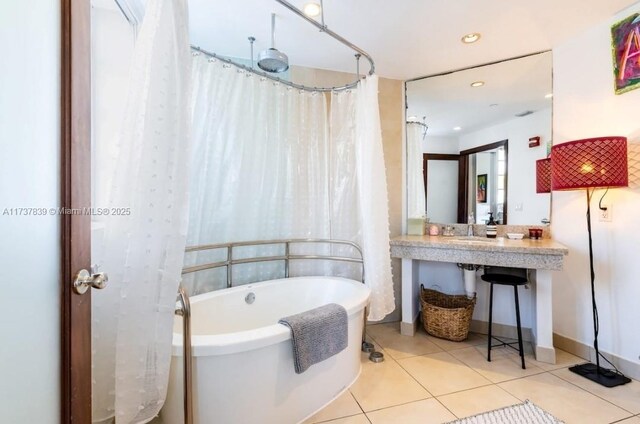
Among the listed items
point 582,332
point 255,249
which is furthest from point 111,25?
point 582,332

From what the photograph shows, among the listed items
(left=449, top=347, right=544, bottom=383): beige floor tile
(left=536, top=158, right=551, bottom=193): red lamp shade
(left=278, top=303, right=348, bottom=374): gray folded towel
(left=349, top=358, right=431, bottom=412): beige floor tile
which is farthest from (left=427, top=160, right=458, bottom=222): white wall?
(left=278, top=303, right=348, bottom=374): gray folded towel

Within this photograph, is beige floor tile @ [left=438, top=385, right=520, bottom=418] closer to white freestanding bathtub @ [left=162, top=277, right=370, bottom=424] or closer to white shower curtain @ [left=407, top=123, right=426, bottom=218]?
white freestanding bathtub @ [left=162, top=277, right=370, bottom=424]

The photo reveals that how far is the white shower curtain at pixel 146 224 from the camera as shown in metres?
1.13

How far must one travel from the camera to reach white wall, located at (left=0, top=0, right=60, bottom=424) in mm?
642

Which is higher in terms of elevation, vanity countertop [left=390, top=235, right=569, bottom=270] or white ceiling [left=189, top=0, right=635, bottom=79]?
white ceiling [left=189, top=0, right=635, bottom=79]

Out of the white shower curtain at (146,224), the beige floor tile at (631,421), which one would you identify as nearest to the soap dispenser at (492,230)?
the beige floor tile at (631,421)

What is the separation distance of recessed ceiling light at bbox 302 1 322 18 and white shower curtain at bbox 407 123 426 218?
4.90 feet

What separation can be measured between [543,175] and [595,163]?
65 cm

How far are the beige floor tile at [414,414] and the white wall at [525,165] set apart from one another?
1.81 meters

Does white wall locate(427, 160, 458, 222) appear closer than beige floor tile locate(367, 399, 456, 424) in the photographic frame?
No

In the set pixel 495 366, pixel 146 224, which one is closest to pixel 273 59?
pixel 146 224

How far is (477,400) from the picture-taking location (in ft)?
5.95

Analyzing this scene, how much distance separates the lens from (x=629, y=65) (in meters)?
1.99

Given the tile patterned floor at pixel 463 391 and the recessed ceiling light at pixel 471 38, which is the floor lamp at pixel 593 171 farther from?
the recessed ceiling light at pixel 471 38
